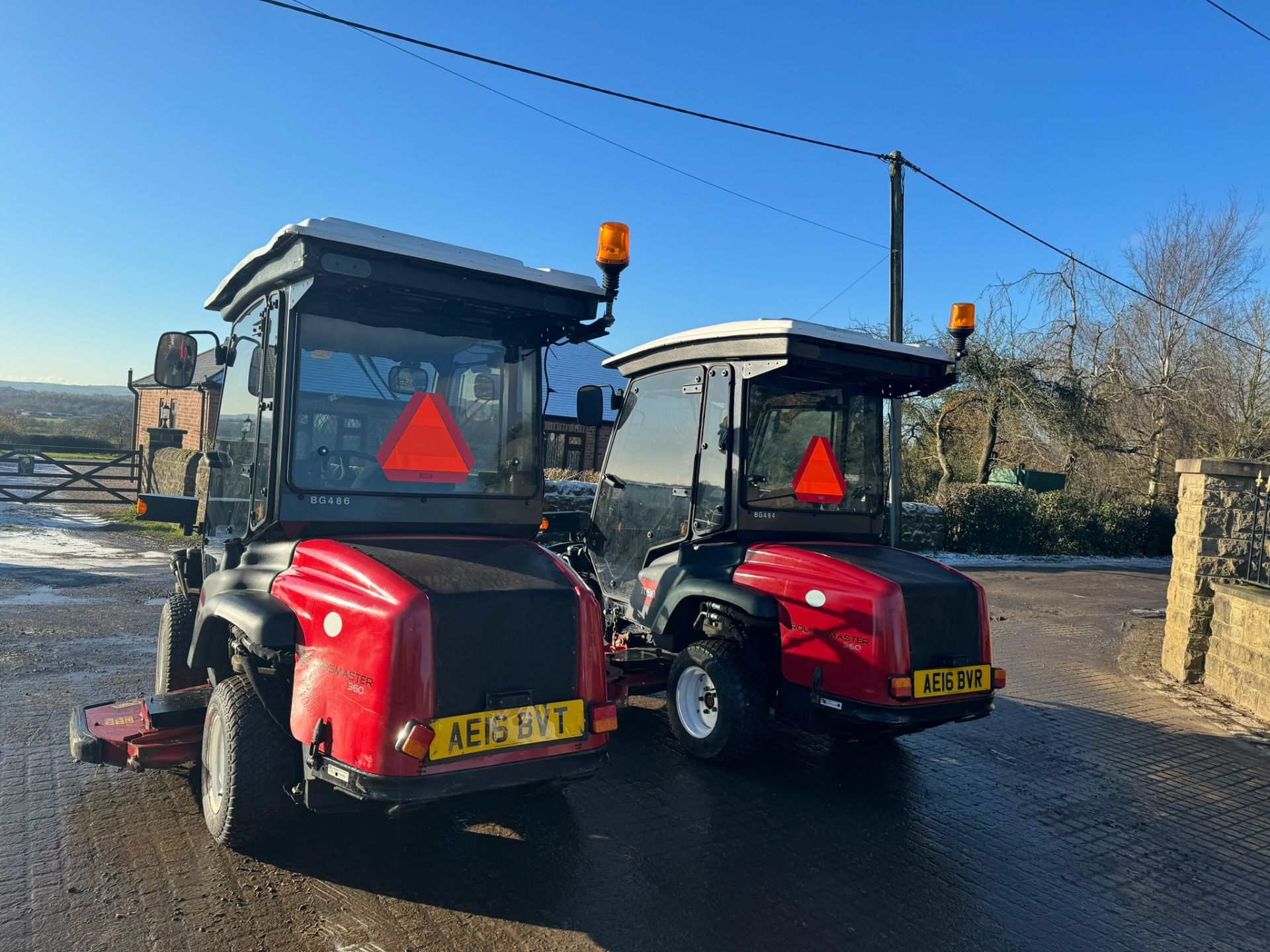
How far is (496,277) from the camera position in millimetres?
3975

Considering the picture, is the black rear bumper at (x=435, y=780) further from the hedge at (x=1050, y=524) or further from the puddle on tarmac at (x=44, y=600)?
the hedge at (x=1050, y=524)

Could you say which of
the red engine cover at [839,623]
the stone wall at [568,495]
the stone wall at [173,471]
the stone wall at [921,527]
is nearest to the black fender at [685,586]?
the red engine cover at [839,623]

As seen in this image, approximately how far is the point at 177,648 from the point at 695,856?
311 cm

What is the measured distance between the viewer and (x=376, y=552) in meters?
3.56

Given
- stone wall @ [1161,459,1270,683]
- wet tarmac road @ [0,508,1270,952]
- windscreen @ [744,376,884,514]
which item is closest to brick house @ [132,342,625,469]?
stone wall @ [1161,459,1270,683]

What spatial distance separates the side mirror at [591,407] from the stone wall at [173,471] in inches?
452

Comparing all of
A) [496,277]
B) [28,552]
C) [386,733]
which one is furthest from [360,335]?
[28,552]

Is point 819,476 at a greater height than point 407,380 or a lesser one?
lesser

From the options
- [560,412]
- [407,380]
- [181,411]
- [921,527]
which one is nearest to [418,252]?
[407,380]

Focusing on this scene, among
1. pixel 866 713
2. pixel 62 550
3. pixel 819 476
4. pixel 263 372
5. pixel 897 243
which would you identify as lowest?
pixel 62 550

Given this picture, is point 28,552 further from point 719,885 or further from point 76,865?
point 719,885

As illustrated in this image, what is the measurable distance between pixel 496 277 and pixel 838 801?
3.29 meters

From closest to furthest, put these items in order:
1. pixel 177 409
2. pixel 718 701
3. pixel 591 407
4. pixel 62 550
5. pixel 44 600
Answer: pixel 718 701, pixel 591 407, pixel 44 600, pixel 62 550, pixel 177 409

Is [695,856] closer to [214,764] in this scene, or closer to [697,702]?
[697,702]
